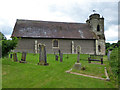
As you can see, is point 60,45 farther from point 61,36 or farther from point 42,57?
point 42,57

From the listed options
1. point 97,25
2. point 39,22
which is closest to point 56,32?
point 39,22

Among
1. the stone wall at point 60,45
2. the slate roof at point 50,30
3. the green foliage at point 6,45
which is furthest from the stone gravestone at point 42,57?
the slate roof at point 50,30

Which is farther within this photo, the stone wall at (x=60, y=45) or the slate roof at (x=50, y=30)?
the slate roof at (x=50, y=30)

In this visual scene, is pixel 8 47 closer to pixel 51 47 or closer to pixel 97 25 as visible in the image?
pixel 51 47

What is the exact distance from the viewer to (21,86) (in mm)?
4699

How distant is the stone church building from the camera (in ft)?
73.6

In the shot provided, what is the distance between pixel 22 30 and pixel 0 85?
65.0 ft

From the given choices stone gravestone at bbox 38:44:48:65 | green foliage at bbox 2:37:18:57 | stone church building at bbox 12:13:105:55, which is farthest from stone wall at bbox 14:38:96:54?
green foliage at bbox 2:37:18:57

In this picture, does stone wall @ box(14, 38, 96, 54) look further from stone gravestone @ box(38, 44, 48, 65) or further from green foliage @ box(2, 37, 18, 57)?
green foliage @ box(2, 37, 18, 57)

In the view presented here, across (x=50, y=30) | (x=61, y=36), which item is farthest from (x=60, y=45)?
(x=50, y=30)

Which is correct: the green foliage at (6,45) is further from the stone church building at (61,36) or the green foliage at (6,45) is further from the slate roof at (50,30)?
the slate roof at (50,30)

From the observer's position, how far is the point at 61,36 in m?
23.8

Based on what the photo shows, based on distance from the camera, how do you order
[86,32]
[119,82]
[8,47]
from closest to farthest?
[119,82] < [8,47] < [86,32]

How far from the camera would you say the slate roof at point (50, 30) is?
22780 mm
